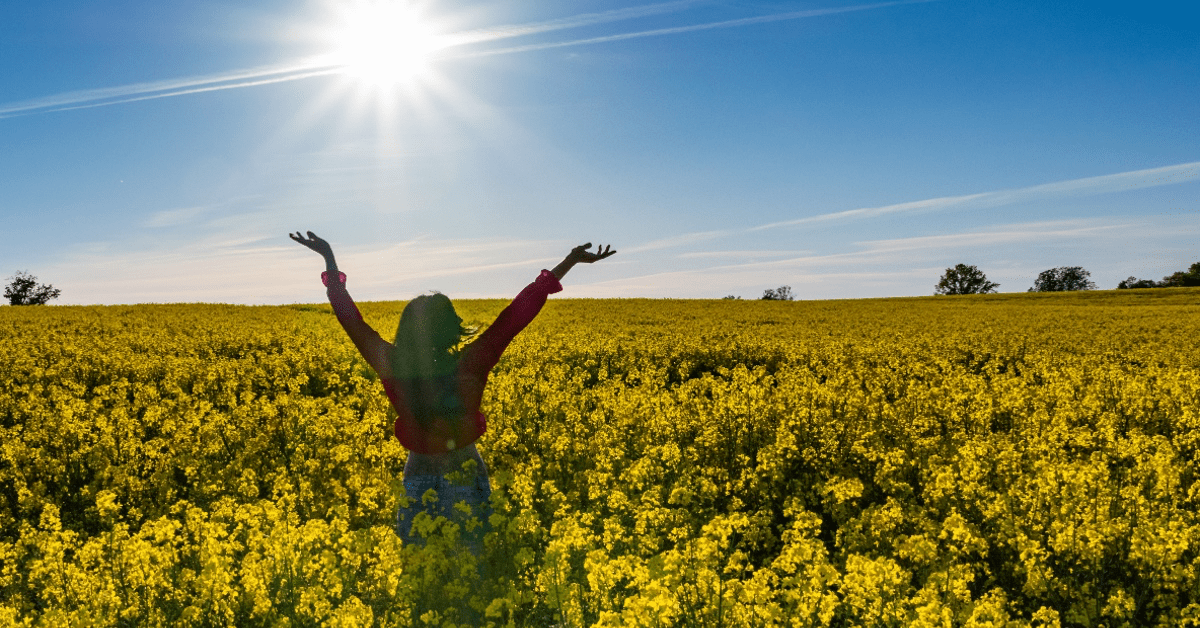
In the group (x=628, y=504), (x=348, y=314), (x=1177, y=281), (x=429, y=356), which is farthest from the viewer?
(x=1177, y=281)

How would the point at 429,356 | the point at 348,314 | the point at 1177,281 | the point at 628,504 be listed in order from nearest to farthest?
the point at 429,356
the point at 348,314
the point at 628,504
the point at 1177,281

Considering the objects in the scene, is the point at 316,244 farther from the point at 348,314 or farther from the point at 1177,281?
the point at 1177,281

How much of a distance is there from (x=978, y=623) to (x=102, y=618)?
18.2 ft

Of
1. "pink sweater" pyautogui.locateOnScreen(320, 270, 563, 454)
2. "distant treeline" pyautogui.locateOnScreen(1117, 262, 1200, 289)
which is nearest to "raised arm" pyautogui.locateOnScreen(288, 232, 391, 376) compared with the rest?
"pink sweater" pyautogui.locateOnScreen(320, 270, 563, 454)

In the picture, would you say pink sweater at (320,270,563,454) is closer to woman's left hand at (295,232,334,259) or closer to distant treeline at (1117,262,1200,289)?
woman's left hand at (295,232,334,259)

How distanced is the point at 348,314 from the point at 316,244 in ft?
2.55

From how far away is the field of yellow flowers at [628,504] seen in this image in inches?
185

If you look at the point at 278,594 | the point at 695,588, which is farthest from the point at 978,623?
the point at 278,594

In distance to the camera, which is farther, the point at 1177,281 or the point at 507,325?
the point at 1177,281

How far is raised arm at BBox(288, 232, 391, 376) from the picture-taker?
16.1 ft

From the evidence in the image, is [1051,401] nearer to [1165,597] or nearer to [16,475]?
[1165,597]

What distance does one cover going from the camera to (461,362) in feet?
15.8

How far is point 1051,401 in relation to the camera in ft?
38.6

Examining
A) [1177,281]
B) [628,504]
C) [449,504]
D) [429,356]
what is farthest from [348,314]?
[1177,281]
